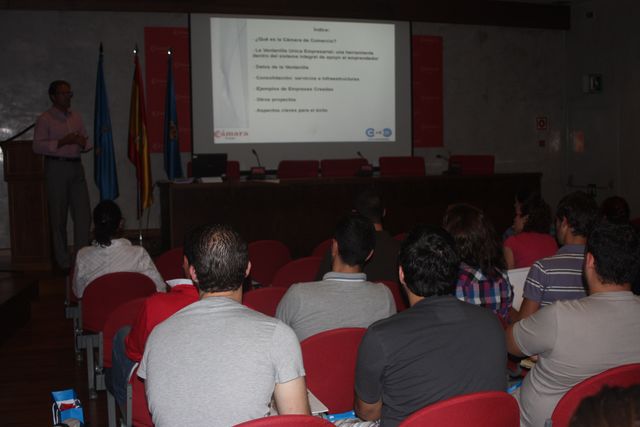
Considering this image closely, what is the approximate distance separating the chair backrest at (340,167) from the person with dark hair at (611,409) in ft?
24.3

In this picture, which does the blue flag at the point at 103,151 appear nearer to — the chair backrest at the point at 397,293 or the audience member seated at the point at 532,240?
the chair backrest at the point at 397,293

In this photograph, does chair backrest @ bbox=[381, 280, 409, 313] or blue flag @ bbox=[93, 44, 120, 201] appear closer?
chair backrest @ bbox=[381, 280, 409, 313]

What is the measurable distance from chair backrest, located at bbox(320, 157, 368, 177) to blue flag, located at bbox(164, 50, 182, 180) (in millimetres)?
1842

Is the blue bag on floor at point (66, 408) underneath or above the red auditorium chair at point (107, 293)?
underneath

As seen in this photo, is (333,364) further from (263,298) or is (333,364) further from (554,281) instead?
(554,281)

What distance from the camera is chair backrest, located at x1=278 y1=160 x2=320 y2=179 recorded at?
26.9ft

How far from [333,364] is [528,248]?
1.86m

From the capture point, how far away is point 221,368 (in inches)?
65.4

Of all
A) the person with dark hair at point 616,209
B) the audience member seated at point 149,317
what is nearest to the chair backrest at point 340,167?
the person with dark hair at point 616,209

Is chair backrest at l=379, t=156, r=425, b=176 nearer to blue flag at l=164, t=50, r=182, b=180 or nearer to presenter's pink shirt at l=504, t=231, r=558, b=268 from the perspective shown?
blue flag at l=164, t=50, r=182, b=180

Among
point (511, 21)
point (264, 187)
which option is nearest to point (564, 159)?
point (511, 21)

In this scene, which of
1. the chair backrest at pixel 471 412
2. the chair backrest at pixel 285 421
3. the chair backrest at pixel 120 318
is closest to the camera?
the chair backrest at pixel 285 421

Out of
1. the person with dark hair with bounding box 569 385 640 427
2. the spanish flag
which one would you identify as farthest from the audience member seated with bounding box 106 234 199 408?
the spanish flag

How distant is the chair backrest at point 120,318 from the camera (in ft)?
9.37
